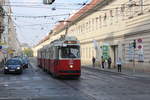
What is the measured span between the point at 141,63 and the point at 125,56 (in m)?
5.68

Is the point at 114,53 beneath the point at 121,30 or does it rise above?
beneath

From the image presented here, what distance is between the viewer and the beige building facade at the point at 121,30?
3772cm

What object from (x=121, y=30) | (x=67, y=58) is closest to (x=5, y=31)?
(x=121, y=30)

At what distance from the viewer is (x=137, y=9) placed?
40062 millimetres

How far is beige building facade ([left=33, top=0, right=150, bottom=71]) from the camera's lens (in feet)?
124

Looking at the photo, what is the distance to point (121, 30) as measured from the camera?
45844mm

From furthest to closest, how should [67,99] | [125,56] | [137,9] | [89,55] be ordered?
[89,55], [125,56], [137,9], [67,99]

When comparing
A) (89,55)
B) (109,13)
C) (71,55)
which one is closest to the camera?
(71,55)

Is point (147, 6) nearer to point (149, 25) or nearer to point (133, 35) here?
point (149, 25)

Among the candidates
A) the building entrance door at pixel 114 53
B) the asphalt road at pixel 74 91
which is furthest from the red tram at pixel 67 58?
the building entrance door at pixel 114 53

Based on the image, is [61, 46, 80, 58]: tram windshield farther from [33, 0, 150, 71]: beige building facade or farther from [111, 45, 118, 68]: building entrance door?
[111, 45, 118, 68]: building entrance door

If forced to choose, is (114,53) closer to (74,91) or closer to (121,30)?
(121,30)

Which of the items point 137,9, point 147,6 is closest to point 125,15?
point 137,9

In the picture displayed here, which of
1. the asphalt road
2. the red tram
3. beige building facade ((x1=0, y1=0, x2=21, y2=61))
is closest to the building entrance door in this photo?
beige building facade ((x1=0, y1=0, x2=21, y2=61))
